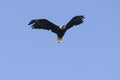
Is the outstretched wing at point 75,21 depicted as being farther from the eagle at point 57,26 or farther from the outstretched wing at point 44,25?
the outstretched wing at point 44,25

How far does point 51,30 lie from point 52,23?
0.49 m

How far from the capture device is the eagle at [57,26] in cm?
6141

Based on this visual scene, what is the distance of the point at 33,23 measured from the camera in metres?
61.7

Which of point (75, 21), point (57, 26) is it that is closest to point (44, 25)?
point (57, 26)

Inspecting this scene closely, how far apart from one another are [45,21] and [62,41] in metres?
2.36

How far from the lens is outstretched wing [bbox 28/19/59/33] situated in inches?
2437

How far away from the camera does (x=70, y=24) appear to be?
206 ft

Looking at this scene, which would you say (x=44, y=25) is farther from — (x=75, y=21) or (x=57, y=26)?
(x=75, y=21)

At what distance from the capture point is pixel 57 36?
61375 mm

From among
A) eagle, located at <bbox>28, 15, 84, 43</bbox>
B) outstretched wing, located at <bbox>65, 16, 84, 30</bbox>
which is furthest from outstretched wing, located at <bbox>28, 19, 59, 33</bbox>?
outstretched wing, located at <bbox>65, 16, 84, 30</bbox>

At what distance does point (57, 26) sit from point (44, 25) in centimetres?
92

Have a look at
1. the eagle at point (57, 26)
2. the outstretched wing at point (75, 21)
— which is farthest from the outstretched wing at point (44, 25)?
the outstretched wing at point (75, 21)

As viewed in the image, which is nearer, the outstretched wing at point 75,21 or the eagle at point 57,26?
the eagle at point 57,26

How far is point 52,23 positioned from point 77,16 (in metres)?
1.71
